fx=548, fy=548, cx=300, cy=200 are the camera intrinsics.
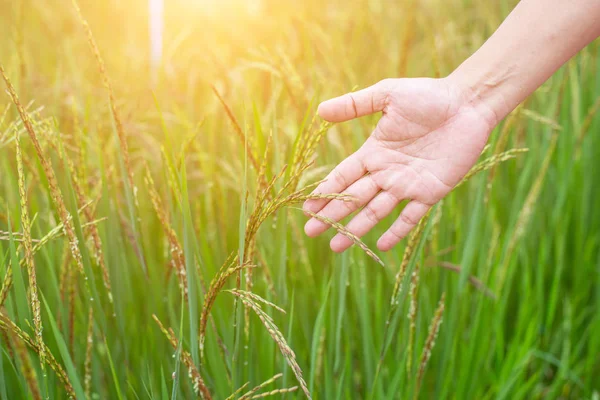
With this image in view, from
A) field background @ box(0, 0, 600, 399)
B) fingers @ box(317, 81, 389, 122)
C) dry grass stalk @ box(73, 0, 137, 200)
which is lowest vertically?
field background @ box(0, 0, 600, 399)

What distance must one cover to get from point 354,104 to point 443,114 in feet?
0.76

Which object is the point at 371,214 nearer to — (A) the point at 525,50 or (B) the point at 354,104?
(B) the point at 354,104

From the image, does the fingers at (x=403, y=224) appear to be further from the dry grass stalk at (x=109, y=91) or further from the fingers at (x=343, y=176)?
the dry grass stalk at (x=109, y=91)

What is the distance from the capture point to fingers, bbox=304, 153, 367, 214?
127 cm

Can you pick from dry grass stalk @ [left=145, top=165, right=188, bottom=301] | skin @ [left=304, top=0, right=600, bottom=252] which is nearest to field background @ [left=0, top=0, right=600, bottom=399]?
dry grass stalk @ [left=145, top=165, right=188, bottom=301]

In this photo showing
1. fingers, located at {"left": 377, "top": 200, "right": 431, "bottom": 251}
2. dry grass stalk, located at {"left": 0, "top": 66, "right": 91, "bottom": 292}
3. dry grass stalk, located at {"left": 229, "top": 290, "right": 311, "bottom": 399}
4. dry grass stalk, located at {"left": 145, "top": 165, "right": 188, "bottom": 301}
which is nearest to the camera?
dry grass stalk, located at {"left": 229, "top": 290, "right": 311, "bottom": 399}

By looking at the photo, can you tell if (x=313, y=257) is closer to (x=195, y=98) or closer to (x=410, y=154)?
(x=410, y=154)

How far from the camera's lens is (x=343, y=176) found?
4.26ft

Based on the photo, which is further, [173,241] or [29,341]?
[173,241]

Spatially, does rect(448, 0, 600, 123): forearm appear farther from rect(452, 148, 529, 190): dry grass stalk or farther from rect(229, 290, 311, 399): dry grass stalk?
rect(229, 290, 311, 399): dry grass stalk

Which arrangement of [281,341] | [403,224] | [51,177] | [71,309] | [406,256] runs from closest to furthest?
[281,341], [51,177], [406,256], [71,309], [403,224]

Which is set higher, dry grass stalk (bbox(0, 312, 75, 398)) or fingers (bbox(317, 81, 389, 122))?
fingers (bbox(317, 81, 389, 122))

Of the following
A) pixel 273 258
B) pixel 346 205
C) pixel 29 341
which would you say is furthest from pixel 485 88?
pixel 29 341

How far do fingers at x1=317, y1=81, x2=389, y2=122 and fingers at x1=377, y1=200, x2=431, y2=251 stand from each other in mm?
245
